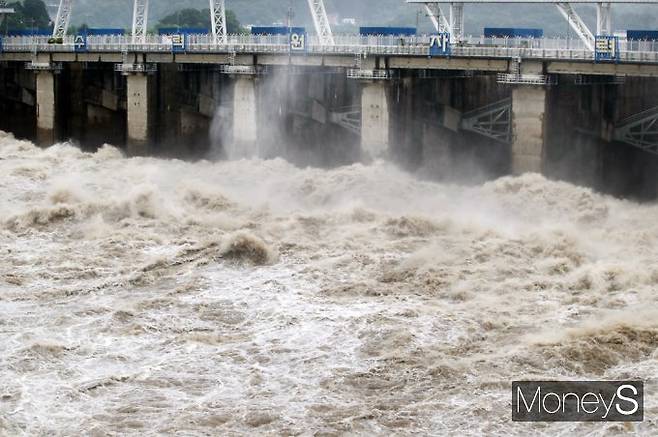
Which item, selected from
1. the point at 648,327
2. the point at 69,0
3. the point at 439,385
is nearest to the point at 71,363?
the point at 439,385

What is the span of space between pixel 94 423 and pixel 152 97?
145ft

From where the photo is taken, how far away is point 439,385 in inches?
1102

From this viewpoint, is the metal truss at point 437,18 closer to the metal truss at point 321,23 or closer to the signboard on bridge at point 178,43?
the metal truss at point 321,23

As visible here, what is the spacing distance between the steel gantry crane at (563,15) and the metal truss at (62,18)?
28.7m

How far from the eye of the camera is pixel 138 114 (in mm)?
→ 67188

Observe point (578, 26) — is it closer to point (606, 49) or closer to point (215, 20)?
point (606, 49)

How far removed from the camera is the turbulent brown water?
26.8 meters

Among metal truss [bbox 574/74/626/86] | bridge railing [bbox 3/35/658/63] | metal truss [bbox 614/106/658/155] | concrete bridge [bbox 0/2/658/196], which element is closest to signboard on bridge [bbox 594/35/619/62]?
concrete bridge [bbox 0/2/658/196]

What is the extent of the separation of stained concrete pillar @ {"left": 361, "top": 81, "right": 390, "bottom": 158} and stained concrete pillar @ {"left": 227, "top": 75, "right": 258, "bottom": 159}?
8.03 metres

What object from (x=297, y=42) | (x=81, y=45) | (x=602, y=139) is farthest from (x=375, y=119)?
(x=81, y=45)

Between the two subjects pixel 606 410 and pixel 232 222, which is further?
pixel 232 222

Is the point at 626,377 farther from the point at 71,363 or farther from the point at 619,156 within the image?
the point at 619,156

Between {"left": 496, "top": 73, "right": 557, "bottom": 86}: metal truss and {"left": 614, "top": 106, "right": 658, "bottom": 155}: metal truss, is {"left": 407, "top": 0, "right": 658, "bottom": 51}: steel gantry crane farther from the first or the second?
{"left": 614, "top": 106, "right": 658, "bottom": 155}: metal truss

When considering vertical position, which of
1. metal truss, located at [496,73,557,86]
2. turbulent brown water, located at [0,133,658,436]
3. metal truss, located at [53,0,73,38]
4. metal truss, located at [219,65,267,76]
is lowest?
turbulent brown water, located at [0,133,658,436]
